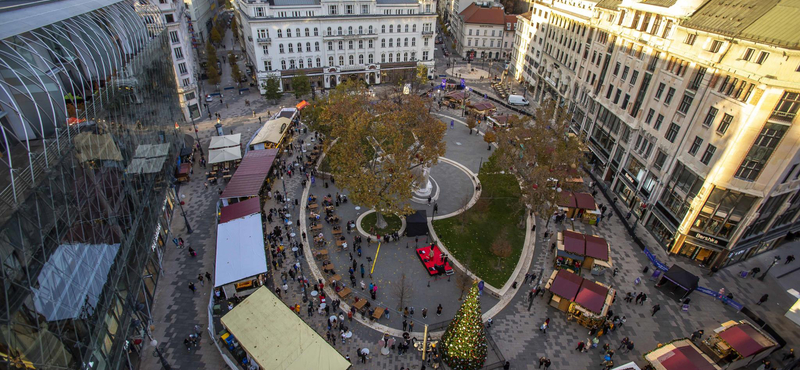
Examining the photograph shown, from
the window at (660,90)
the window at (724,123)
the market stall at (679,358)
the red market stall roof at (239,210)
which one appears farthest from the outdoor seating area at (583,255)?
the red market stall roof at (239,210)

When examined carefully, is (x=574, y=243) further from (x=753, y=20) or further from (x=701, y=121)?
(x=753, y=20)

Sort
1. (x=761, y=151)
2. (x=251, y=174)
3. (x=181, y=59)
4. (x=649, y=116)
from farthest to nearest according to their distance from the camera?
(x=181, y=59) → (x=251, y=174) → (x=649, y=116) → (x=761, y=151)

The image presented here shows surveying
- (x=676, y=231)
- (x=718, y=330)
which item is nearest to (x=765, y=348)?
(x=718, y=330)

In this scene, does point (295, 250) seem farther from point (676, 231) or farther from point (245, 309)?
point (676, 231)

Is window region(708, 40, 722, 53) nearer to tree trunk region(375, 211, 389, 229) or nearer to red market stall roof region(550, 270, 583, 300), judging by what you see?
red market stall roof region(550, 270, 583, 300)

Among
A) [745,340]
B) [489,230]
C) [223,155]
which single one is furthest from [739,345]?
[223,155]

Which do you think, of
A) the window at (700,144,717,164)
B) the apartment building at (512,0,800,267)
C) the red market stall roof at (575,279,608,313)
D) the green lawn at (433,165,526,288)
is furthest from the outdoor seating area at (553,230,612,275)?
the window at (700,144,717,164)

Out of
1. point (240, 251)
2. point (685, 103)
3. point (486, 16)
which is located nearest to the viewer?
point (240, 251)
